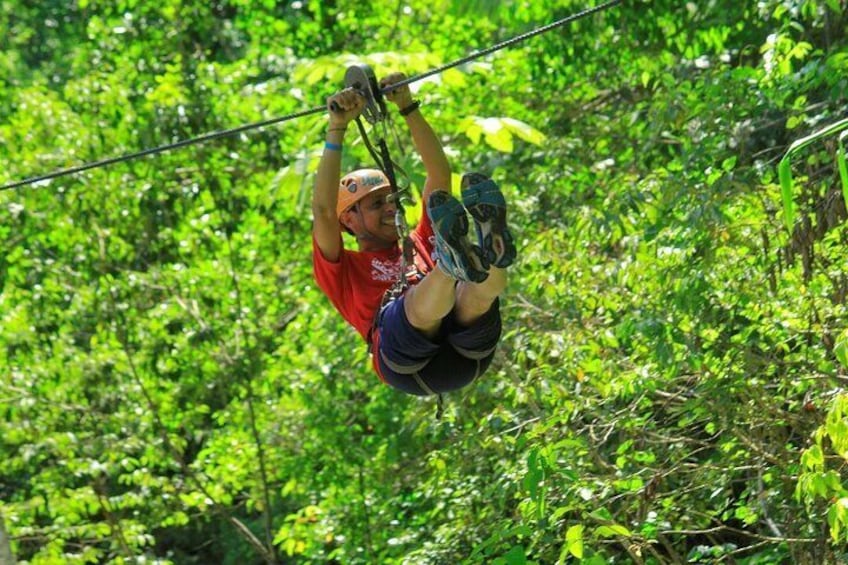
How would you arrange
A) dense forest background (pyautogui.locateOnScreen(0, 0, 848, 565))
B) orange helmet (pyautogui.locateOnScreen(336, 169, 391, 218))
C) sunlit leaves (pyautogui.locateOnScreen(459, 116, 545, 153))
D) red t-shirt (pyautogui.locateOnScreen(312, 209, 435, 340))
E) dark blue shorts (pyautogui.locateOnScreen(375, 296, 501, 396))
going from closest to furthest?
1. dark blue shorts (pyautogui.locateOnScreen(375, 296, 501, 396))
2. red t-shirt (pyautogui.locateOnScreen(312, 209, 435, 340))
3. orange helmet (pyautogui.locateOnScreen(336, 169, 391, 218))
4. dense forest background (pyautogui.locateOnScreen(0, 0, 848, 565))
5. sunlit leaves (pyautogui.locateOnScreen(459, 116, 545, 153))

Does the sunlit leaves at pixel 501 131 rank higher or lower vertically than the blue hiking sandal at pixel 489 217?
higher

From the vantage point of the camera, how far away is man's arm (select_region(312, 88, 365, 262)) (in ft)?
12.8

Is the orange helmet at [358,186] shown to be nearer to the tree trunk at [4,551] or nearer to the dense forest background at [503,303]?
the dense forest background at [503,303]

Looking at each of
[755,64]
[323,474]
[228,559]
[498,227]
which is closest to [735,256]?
[498,227]

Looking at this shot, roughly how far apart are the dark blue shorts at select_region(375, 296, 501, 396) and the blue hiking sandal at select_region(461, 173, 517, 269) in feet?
1.22

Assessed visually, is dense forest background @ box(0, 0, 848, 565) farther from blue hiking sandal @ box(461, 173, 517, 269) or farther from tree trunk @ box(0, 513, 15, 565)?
blue hiking sandal @ box(461, 173, 517, 269)

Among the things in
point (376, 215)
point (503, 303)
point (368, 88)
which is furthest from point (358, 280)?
point (503, 303)

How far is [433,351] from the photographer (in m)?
3.85

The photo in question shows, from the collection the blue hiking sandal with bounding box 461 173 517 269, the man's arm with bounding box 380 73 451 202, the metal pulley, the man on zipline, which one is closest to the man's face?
the man on zipline

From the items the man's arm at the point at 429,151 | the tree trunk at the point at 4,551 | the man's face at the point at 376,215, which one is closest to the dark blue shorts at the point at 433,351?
the man's face at the point at 376,215

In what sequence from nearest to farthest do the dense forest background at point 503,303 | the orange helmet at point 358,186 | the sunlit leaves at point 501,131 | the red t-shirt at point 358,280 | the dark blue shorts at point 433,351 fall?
the dark blue shorts at point 433,351 → the red t-shirt at point 358,280 → the orange helmet at point 358,186 → the dense forest background at point 503,303 → the sunlit leaves at point 501,131

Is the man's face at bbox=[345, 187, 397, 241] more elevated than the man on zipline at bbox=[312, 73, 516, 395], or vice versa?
the man's face at bbox=[345, 187, 397, 241]

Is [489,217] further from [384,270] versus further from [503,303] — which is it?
[503,303]

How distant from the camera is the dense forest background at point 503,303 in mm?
5090
